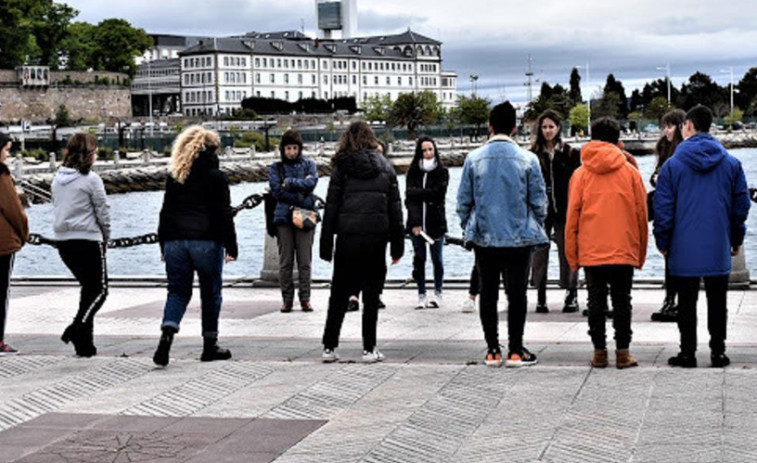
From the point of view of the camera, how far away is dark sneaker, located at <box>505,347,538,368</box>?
1002 centimetres

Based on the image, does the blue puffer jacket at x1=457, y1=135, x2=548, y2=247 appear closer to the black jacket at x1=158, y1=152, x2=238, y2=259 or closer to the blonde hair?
the black jacket at x1=158, y1=152, x2=238, y2=259

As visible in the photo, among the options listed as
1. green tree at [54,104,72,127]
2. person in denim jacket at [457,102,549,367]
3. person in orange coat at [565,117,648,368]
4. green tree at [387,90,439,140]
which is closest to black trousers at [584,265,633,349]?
person in orange coat at [565,117,648,368]

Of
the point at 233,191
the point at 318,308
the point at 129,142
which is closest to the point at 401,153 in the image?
the point at 129,142

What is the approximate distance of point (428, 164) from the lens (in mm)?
14195

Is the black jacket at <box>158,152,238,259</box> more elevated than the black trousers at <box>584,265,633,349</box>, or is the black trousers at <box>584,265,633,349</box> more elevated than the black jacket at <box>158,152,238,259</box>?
the black jacket at <box>158,152,238,259</box>

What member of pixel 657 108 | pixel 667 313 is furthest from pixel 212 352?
pixel 657 108

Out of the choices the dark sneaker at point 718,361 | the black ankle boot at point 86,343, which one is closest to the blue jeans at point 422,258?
the black ankle boot at point 86,343

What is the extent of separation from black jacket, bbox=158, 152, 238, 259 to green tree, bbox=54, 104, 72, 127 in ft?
442

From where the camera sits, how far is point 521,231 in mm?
10039

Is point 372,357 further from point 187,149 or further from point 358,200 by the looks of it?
point 187,149

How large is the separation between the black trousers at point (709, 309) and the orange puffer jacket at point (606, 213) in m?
0.41

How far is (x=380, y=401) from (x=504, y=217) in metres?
1.93

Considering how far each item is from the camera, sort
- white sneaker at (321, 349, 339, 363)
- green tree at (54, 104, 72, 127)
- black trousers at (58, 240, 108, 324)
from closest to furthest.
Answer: white sneaker at (321, 349, 339, 363) < black trousers at (58, 240, 108, 324) < green tree at (54, 104, 72, 127)

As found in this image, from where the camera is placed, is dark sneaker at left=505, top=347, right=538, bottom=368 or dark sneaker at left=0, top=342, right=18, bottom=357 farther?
Result: dark sneaker at left=0, top=342, right=18, bottom=357
